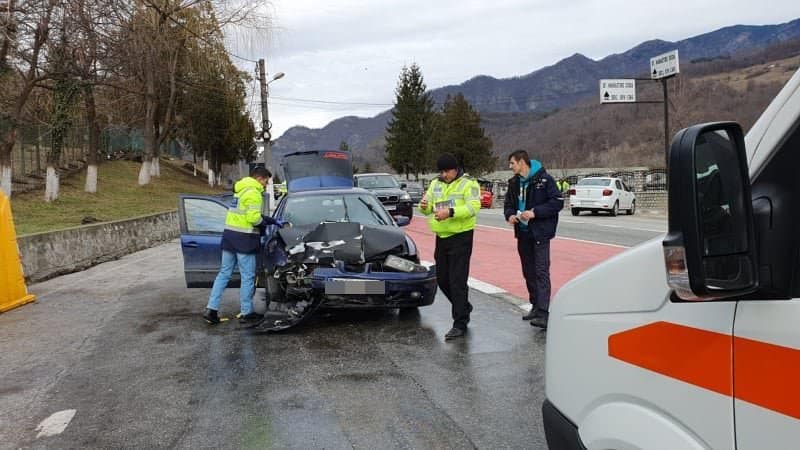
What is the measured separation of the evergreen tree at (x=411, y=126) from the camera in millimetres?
74188

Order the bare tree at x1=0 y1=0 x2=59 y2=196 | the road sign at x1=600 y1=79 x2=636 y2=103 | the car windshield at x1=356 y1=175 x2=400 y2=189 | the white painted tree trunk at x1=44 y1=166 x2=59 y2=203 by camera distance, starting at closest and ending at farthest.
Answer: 1. the bare tree at x1=0 y1=0 x2=59 y2=196
2. the white painted tree trunk at x1=44 y1=166 x2=59 y2=203
3. the car windshield at x1=356 y1=175 x2=400 y2=189
4. the road sign at x1=600 y1=79 x2=636 y2=103

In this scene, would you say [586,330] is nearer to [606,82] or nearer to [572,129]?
[606,82]

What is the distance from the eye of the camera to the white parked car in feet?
81.0

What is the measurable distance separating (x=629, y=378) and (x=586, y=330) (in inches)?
10.6

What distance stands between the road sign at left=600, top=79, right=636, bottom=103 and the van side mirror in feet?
136

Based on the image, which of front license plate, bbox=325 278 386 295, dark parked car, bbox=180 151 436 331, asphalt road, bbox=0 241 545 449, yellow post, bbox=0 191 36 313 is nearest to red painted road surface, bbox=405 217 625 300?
asphalt road, bbox=0 241 545 449

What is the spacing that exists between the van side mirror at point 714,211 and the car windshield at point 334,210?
247 inches

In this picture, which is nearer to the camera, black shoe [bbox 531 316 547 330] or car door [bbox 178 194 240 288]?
black shoe [bbox 531 316 547 330]

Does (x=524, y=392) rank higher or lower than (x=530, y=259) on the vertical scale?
lower

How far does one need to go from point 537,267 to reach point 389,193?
49.5 feet

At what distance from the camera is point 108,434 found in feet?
13.2

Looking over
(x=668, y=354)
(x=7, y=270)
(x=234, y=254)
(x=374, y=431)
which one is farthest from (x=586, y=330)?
(x=7, y=270)

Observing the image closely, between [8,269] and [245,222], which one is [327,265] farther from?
[8,269]

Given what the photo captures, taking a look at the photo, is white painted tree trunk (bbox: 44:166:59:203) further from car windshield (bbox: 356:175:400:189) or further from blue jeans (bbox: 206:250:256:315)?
blue jeans (bbox: 206:250:256:315)
